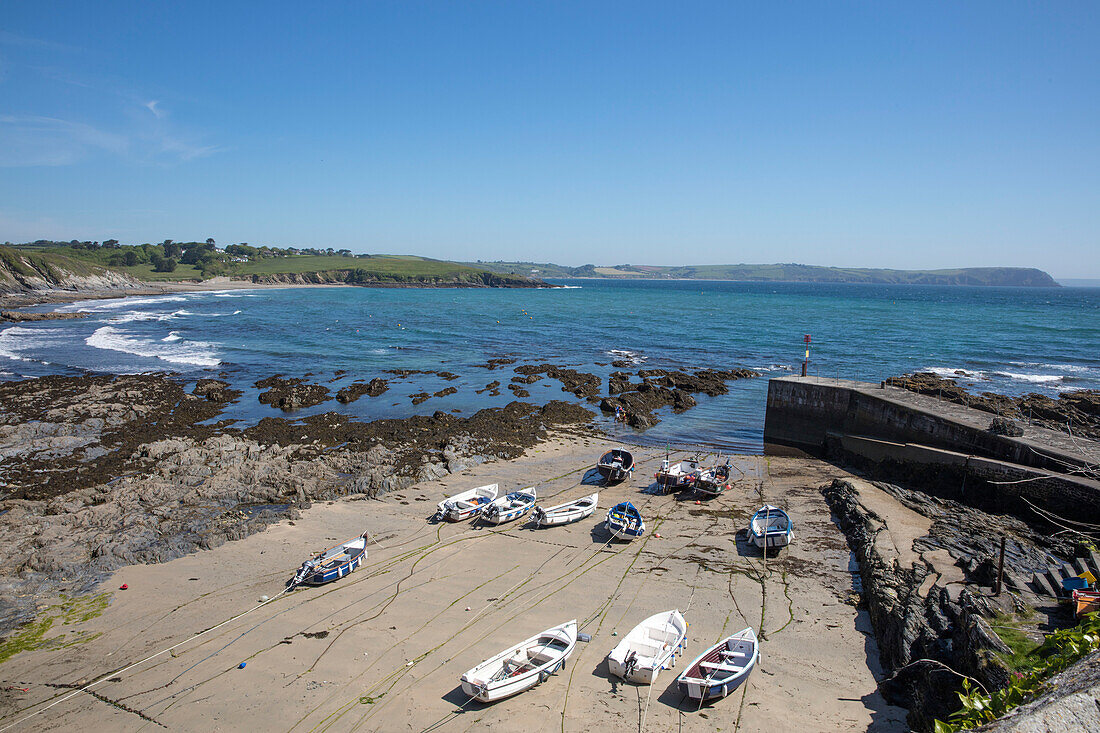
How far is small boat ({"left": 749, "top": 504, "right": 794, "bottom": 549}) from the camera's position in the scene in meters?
17.6

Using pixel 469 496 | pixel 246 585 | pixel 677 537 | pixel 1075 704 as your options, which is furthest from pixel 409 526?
pixel 1075 704

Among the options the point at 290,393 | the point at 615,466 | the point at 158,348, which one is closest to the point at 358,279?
the point at 158,348

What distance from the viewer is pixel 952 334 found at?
72500 mm

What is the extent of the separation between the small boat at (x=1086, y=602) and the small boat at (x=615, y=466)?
14.5 metres

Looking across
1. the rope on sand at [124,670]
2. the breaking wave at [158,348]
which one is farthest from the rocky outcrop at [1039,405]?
the breaking wave at [158,348]

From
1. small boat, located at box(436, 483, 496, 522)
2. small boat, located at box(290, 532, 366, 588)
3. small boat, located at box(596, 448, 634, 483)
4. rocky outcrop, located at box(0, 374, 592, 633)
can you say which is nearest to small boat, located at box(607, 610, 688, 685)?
small boat, located at box(290, 532, 366, 588)

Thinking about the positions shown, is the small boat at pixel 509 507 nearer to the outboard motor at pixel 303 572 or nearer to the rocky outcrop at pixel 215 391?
the outboard motor at pixel 303 572

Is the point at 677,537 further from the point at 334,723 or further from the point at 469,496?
the point at 334,723

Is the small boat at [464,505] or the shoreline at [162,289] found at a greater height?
the shoreline at [162,289]

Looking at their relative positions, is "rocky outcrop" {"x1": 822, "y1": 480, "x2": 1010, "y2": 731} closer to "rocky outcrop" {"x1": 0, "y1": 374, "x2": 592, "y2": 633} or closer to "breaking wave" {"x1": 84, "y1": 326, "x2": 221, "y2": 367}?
"rocky outcrop" {"x1": 0, "y1": 374, "x2": 592, "y2": 633}

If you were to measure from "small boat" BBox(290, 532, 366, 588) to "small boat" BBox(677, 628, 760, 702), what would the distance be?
9.39 metres

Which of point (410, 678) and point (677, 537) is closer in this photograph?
point (410, 678)

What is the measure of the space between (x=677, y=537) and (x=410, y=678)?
10098 millimetres

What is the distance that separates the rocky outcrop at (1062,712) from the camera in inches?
230
